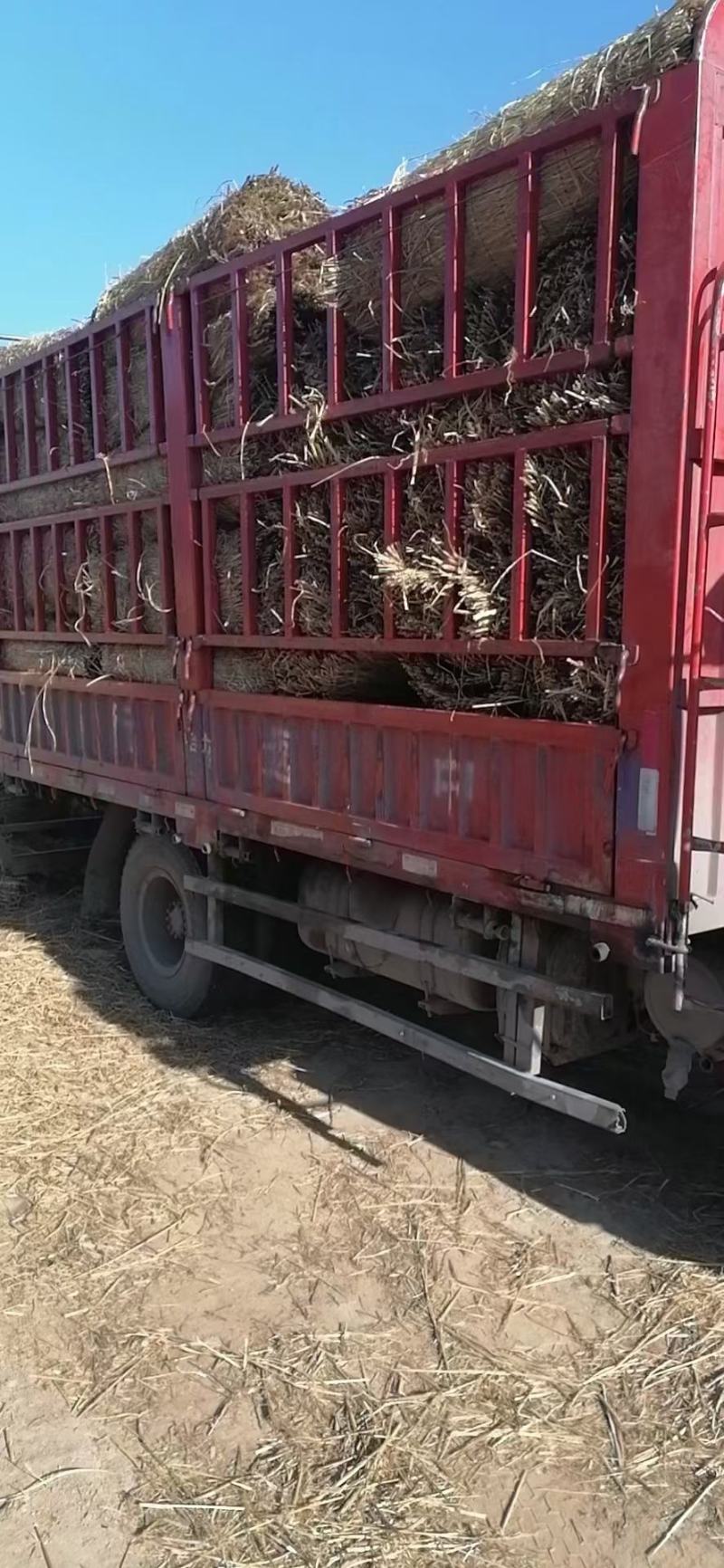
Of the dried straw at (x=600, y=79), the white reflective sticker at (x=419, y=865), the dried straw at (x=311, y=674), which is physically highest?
the dried straw at (x=600, y=79)

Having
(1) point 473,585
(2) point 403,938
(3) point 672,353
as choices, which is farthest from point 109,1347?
(3) point 672,353

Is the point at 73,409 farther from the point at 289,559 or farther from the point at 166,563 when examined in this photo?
the point at 289,559

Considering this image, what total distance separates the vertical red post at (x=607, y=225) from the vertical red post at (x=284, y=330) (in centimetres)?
163

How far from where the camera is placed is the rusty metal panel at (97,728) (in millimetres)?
5809

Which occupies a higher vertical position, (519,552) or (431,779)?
(519,552)

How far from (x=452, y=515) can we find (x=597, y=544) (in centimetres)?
65

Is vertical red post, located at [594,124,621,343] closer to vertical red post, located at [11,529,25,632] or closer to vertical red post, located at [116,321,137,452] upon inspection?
vertical red post, located at [116,321,137,452]

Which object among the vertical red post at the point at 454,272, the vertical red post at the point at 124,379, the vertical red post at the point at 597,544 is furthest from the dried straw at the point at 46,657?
the vertical red post at the point at 597,544

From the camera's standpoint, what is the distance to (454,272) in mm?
3803

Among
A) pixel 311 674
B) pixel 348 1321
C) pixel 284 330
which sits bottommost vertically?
pixel 348 1321

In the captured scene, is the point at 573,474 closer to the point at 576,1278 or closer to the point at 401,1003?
the point at 576,1278

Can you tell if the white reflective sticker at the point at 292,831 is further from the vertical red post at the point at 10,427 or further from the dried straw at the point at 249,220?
the vertical red post at the point at 10,427

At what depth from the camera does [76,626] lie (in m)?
6.50

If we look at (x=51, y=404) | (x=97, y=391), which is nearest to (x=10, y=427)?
(x=51, y=404)
